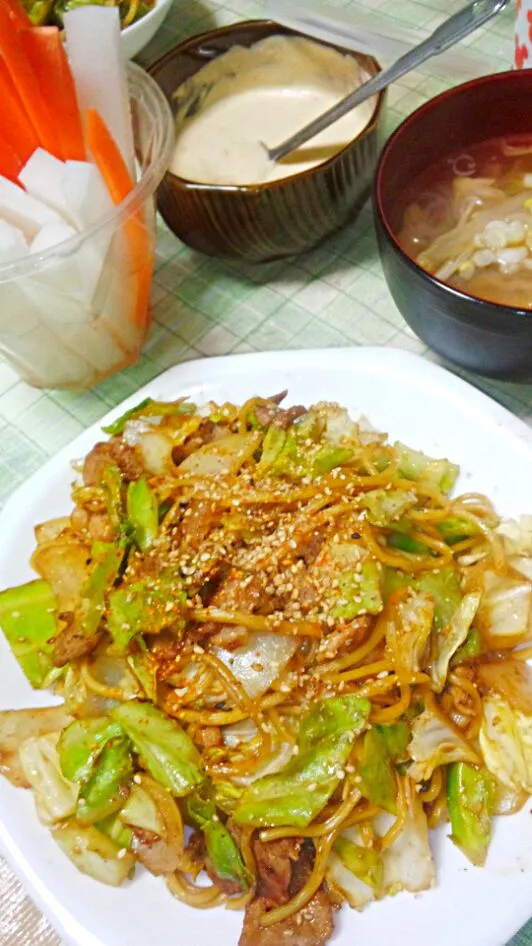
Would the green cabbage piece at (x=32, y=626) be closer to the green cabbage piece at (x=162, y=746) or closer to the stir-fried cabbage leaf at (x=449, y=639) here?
the green cabbage piece at (x=162, y=746)

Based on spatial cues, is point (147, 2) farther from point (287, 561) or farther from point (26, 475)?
point (287, 561)

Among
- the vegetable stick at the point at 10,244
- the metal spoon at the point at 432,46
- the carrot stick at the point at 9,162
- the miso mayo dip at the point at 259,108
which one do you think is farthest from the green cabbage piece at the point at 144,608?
the metal spoon at the point at 432,46

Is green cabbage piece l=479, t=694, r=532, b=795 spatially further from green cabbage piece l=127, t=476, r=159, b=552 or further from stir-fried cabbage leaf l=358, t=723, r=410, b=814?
green cabbage piece l=127, t=476, r=159, b=552

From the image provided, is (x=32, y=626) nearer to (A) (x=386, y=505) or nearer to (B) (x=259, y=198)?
(A) (x=386, y=505)

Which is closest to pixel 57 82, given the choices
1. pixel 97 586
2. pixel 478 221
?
pixel 478 221

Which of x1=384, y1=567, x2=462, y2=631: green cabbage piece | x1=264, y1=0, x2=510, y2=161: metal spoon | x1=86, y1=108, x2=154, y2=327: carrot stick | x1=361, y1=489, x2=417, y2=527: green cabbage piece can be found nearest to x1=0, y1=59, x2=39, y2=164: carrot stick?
x1=86, y1=108, x2=154, y2=327: carrot stick

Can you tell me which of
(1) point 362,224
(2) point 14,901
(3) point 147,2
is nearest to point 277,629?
(2) point 14,901
